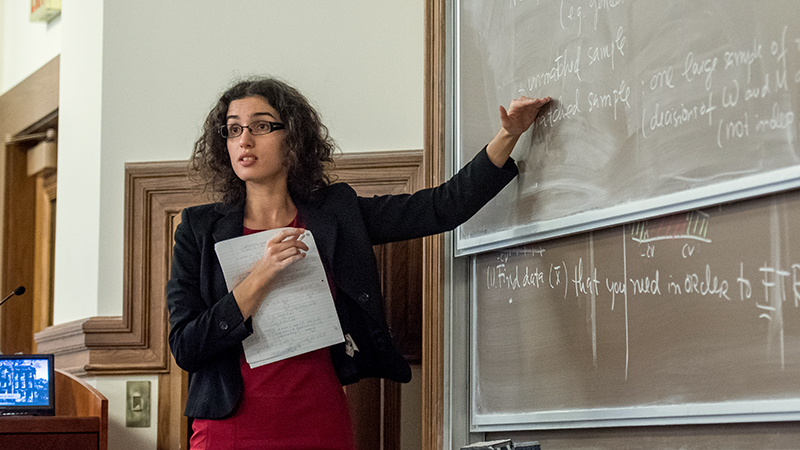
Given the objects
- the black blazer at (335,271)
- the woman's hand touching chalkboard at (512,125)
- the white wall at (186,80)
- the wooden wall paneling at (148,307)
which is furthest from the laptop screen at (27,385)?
the woman's hand touching chalkboard at (512,125)

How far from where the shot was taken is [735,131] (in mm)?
1375

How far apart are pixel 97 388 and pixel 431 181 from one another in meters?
1.29

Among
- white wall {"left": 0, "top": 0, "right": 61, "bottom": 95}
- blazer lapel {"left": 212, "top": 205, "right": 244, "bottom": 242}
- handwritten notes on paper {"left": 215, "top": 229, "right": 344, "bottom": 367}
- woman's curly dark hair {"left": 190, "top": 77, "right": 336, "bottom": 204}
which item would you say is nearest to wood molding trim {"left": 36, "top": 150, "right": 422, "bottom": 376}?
woman's curly dark hair {"left": 190, "top": 77, "right": 336, "bottom": 204}

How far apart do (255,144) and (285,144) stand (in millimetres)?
70

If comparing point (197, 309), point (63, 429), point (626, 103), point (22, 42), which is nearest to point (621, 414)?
point (626, 103)

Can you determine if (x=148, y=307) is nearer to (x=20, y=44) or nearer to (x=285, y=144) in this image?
A: (x=285, y=144)

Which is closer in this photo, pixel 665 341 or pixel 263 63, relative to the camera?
Answer: pixel 665 341

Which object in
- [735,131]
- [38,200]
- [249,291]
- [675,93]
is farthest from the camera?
[38,200]

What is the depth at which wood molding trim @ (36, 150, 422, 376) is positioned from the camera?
2707 mm

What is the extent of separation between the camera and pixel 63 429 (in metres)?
2.45

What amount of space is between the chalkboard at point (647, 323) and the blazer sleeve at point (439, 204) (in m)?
0.13

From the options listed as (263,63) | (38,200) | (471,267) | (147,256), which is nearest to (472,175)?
(471,267)

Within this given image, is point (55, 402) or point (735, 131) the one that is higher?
point (735, 131)

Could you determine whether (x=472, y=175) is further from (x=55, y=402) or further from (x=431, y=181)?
(x=55, y=402)
